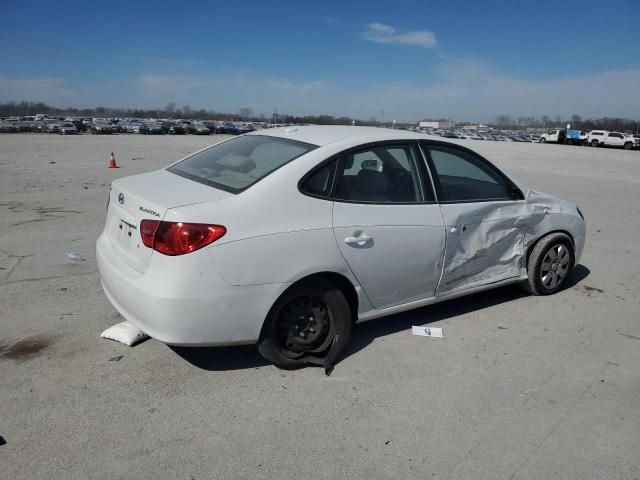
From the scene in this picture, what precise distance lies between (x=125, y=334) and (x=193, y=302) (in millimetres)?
1170

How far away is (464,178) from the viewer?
4492 millimetres

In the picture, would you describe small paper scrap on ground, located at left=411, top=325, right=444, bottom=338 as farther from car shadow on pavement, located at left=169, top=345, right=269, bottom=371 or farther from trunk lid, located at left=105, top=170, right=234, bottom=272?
trunk lid, located at left=105, top=170, right=234, bottom=272

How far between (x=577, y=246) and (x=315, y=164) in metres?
3.36

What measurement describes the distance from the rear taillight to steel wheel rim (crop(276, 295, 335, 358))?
73 centimetres

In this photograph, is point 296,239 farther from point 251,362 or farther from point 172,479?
point 172,479

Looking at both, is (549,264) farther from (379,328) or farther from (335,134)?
(335,134)

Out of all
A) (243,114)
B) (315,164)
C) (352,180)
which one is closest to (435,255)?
(352,180)

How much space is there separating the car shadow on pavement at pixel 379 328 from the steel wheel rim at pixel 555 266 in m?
0.27

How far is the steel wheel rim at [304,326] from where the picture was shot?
11.4 ft

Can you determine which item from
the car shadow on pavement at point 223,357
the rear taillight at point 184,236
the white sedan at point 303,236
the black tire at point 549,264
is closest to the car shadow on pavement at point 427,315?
the black tire at point 549,264

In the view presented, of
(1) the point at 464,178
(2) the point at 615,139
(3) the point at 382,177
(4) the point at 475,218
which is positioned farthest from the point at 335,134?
(2) the point at 615,139

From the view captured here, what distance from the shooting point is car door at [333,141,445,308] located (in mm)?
3598

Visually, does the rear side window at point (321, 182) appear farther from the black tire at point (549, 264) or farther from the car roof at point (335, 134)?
the black tire at point (549, 264)

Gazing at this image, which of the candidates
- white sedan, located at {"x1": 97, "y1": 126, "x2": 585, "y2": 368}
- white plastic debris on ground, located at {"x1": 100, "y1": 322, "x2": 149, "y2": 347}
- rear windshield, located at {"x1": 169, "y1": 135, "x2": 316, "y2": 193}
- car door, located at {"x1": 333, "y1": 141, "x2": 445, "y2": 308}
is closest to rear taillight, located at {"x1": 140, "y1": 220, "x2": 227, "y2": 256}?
white sedan, located at {"x1": 97, "y1": 126, "x2": 585, "y2": 368}
